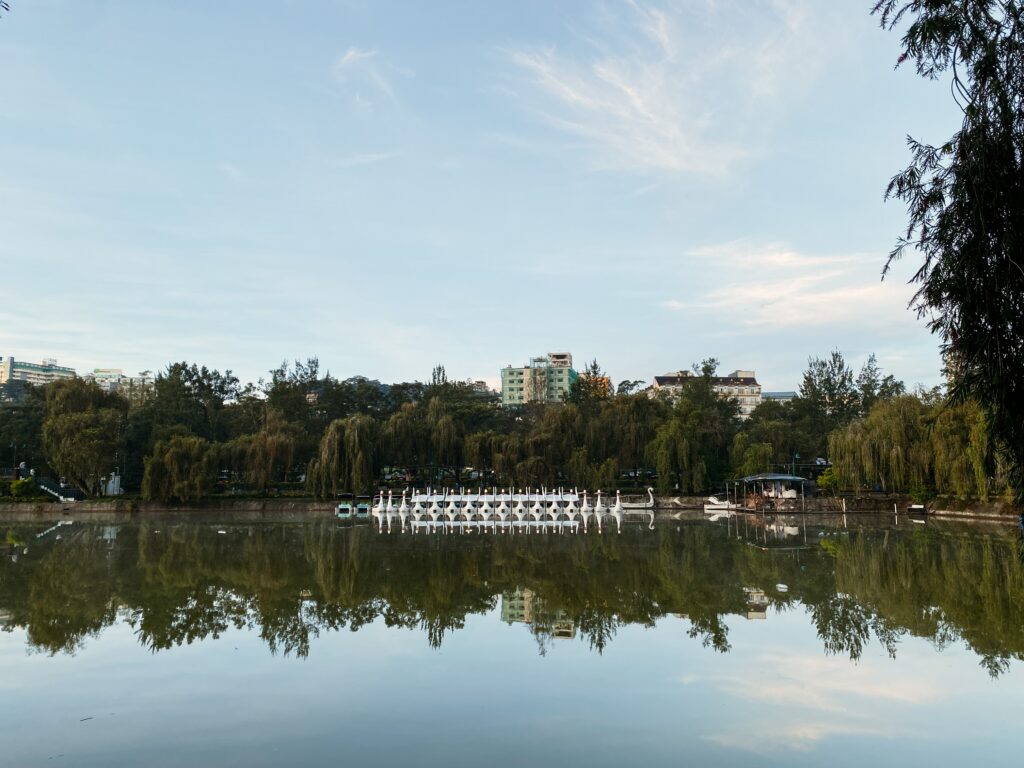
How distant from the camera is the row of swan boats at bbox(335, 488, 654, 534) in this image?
31281 millimetres

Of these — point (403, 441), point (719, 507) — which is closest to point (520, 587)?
point (719, 507)

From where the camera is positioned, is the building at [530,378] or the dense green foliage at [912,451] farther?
the building at [530,378]

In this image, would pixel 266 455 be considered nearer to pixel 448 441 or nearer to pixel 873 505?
pixel 448 441

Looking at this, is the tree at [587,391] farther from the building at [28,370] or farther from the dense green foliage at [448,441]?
the building at [28,370]

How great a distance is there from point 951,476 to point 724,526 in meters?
9.14

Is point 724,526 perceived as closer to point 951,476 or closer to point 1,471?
point 951,476

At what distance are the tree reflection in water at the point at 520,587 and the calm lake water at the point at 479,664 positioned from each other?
76 mm

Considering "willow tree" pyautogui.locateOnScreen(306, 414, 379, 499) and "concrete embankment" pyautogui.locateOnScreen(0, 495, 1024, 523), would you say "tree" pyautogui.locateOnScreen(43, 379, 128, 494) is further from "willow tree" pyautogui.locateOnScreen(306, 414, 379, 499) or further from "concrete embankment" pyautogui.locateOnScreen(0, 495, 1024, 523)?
"willow tree" pyautogui.locateOnScreen(306, 414, 379, 499)

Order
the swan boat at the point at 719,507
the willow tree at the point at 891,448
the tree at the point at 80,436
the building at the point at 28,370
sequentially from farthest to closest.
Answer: the building at the point at 28,370 < the tree at the point at 80,436 < the swan boat at the point at 719,507 < the willow tree at the point at 891,448

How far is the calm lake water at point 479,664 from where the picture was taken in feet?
20.1

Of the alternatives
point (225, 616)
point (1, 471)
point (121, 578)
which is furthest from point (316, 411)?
point (225, 616)

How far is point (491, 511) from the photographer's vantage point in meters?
36.3

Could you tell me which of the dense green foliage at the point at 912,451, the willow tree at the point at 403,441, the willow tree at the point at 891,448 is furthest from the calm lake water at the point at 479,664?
the willow tree at the point at 403,441

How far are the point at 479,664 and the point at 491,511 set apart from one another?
91.4ft
